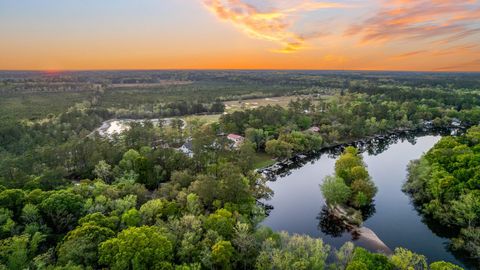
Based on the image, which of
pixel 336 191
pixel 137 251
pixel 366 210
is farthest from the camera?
pixel 366 210

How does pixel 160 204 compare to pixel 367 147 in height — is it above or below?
above

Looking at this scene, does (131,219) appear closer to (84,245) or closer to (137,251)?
(84,245)

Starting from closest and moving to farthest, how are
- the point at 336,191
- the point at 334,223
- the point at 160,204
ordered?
the point at 160,204
the point at 334,223
the point at 336,191

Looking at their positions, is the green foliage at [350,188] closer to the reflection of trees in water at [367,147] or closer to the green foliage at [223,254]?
the reflection of trees in water at [367,147]

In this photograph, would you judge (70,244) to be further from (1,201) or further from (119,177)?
(119,177)

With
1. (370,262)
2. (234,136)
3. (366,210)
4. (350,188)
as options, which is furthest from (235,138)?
(370,262)

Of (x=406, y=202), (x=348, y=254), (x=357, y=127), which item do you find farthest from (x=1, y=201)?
(x=357, y=127)

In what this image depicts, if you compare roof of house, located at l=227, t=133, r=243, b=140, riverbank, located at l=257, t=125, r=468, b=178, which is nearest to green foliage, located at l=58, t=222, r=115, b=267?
riverbank, located at l=257, t=125, r=468, b=178

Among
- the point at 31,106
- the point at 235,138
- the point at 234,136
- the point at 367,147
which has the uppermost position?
the point at 31,106

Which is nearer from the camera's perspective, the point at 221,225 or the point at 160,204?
the point at 221,225
